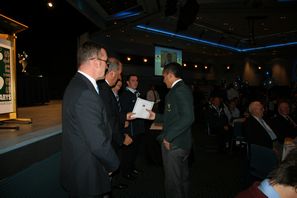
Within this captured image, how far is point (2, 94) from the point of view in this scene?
2.08m

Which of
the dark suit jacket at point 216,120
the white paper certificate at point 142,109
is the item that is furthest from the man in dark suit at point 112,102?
the dark suit jacket at point 216,120

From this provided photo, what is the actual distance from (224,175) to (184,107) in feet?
7.13

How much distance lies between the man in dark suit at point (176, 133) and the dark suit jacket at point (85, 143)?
38.3 inches

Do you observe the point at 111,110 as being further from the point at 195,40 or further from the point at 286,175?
the point at 195,40

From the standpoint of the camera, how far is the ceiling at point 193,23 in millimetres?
6602

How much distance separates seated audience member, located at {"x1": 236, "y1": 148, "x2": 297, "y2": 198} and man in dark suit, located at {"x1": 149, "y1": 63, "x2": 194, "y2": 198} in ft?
4.72

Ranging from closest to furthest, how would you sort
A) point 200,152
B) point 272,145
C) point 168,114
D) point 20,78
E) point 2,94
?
point 2,94 < point 168,114 < point 272,145 < point 20,78 < point 200,152

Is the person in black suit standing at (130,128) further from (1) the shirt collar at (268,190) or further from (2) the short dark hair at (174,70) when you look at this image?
(1) the shirt collar at (268,190)

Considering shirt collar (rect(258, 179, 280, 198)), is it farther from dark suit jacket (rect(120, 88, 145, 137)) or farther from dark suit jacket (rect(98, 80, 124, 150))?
dark suit jacket (rect(120, 88, 145, 137))

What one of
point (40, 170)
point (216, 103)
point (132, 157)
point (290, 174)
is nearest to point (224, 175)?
point (132, 157)

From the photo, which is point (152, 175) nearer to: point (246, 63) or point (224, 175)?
point (224, 175)

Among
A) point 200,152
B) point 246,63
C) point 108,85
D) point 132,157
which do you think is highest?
point 246,63

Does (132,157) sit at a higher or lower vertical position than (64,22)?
lower

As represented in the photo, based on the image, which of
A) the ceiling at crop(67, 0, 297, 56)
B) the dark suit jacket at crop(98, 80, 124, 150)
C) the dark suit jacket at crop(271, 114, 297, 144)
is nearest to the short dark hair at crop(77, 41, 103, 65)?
the dark suit jacket at crop(98, 80, 124, 150)
